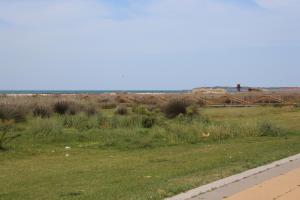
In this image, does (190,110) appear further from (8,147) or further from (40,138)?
(8,147)

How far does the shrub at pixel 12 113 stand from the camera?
96.0 feet

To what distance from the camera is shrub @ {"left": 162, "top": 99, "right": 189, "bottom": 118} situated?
123 feet

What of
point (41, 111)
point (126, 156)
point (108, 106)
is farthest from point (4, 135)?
point (108, 106)

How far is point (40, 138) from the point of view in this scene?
22656 mm

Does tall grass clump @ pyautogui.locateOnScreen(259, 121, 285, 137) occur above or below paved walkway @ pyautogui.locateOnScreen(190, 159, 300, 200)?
below

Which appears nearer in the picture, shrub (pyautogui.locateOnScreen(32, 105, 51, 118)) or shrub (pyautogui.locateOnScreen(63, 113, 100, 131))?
shrub (pyautogui.locateOnScreen(63, 113, 100, 131))

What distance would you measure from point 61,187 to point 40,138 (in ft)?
36.6

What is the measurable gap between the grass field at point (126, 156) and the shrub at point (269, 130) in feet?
0.21

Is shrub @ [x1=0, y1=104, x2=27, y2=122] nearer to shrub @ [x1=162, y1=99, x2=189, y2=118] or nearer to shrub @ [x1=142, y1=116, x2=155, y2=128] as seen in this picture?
shrub @ [x1=142, y1=116, x2=155, y2=128]

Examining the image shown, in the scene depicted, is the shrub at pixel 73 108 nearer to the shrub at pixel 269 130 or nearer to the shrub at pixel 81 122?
the shrub at pixel 81 122

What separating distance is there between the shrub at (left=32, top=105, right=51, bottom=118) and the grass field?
399cm

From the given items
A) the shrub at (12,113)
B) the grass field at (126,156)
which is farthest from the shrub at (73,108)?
the grass field at (126,156)

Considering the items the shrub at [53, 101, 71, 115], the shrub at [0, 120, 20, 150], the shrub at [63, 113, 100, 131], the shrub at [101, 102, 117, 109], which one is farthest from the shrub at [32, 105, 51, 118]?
the shrub at [101, 102, 117, 109]

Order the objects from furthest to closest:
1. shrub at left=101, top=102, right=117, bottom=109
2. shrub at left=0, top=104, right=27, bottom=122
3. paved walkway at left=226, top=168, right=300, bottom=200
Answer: shrub at left=101, top=102, right=117, bottom=109 → shrub at left=0, top=104, right=27, bottom=122 → paved walkway at left=226, top=168, right=300, bottom=200
